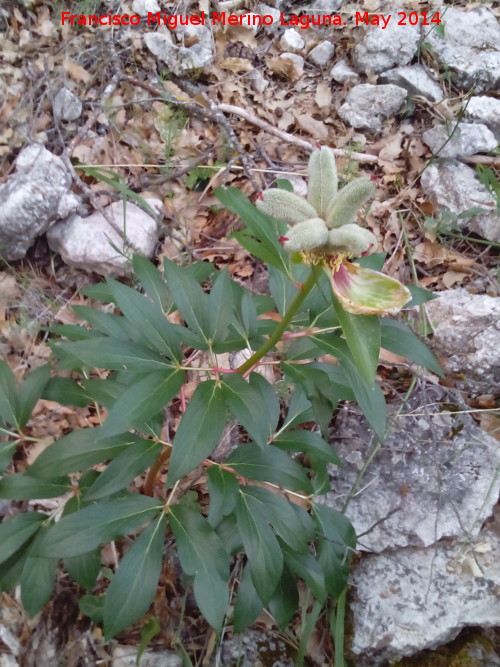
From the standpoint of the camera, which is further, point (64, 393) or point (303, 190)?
point (303, 190)

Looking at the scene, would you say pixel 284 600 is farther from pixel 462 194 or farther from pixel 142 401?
pixel 462 194

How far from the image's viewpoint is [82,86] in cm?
332

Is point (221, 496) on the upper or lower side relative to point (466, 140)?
lower

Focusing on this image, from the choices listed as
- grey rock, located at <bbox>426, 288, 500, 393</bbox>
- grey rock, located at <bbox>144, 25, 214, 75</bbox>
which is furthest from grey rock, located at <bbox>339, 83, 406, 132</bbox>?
grey rock, located at <bbox>426, 288, 500, 393</bbox>

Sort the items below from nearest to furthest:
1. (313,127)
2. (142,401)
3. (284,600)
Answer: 1. (142,401)
2. (284,600)
3. (313,127)

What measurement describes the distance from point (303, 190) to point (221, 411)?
207cm

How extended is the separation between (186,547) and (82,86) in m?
3.03

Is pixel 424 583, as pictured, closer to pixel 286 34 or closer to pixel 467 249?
pixel 467 249

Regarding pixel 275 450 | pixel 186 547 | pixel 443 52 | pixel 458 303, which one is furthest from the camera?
pixel 443 52

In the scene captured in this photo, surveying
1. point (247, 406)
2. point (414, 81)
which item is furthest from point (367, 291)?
point (414, 81)

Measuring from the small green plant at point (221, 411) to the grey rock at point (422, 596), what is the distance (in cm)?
16

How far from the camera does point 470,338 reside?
247 cm

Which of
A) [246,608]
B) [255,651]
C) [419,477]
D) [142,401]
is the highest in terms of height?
[142,401]

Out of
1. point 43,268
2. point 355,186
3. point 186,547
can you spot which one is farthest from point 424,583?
point 43,268
